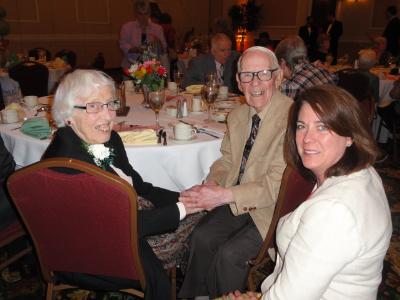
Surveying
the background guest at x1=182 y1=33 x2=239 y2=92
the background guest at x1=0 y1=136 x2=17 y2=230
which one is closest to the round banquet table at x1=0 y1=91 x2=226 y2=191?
the background guest at x1=0 y1=136 x2=17 y2=230

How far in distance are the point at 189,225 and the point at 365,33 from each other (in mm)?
11215

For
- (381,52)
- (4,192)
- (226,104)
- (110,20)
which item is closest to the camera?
(4,192)

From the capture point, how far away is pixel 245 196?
6.23 feet

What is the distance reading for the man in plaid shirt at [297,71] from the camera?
3004mm

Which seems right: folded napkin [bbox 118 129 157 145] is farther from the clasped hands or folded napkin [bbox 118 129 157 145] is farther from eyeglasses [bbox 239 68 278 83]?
eyeglasses [bbox 239 68 278 83]

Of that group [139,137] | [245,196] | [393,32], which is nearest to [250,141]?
[245,196]

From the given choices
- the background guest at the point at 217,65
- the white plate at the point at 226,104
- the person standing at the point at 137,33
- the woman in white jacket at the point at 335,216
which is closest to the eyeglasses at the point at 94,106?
the woman in white jacket at the point at 335,216

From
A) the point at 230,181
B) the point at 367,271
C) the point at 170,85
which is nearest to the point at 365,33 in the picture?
the point at 170,85

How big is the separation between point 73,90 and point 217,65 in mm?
3010

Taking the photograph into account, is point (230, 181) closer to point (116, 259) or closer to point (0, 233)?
point (116, 259)

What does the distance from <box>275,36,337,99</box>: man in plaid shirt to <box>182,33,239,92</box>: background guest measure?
1086 millimetres

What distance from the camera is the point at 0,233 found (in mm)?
2039

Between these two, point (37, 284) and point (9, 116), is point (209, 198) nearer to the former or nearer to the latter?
point (37, 284)

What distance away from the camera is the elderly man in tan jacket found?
1.87 meters
